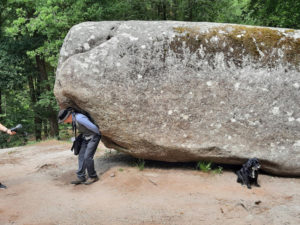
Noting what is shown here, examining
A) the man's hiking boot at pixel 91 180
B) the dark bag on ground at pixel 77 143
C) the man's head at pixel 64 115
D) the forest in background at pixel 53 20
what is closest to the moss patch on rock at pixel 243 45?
the man's head at pixel 64 115

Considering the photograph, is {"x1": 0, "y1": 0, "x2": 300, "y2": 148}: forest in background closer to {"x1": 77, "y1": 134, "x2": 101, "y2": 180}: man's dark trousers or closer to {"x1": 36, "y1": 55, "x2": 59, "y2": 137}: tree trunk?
{"x1": 36, "y1": 55, "x2": 59, "y2": 137}: tree trunk

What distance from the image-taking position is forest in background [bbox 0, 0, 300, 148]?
1117 cm

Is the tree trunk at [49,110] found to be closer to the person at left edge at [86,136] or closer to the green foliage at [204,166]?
the person at left edge at [86,136]

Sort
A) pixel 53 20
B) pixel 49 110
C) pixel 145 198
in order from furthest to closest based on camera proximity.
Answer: pixel 49 110 → pixel 53 20 → pixel 145 198

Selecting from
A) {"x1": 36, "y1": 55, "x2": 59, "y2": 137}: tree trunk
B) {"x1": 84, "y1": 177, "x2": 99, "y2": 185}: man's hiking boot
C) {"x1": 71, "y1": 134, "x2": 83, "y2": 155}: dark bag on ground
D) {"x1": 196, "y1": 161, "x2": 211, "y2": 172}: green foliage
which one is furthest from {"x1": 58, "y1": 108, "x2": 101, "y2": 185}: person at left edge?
{"x1": 36, "y1": 55, "x2": 59, "y2": 137}: tree trunk

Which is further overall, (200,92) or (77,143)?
(77,143)

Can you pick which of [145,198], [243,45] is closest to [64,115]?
[145,198]

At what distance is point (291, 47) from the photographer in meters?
5.82

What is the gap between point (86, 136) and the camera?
6.00 metres

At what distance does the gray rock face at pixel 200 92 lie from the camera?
18.8 feet

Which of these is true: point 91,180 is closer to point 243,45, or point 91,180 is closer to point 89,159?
point 89,159

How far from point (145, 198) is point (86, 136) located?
1973 mm

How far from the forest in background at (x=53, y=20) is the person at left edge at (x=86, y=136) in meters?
6.48

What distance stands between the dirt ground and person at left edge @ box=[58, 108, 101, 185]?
0.23 m
